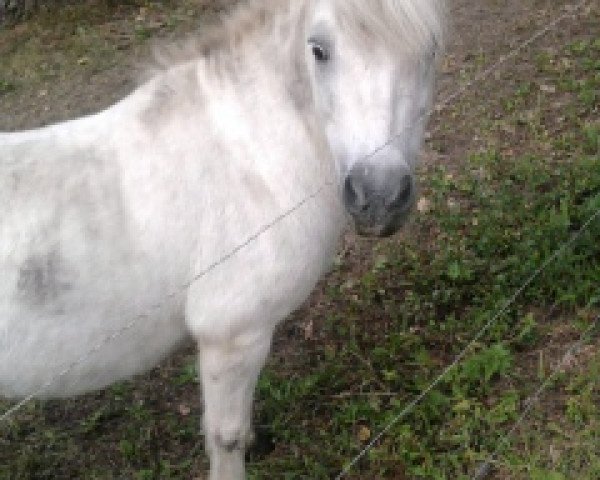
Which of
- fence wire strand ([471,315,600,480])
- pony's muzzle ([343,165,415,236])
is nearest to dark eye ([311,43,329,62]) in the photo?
pony's muzzle ([343,165,415,236])

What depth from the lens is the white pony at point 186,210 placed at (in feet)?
7.06

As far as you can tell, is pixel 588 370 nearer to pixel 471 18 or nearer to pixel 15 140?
pixel 15 140

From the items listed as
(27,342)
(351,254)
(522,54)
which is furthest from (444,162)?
(27,342)

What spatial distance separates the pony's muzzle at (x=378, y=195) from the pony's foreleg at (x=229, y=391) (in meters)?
0.61

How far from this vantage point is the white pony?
2.15 m

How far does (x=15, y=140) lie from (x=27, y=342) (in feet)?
2.08

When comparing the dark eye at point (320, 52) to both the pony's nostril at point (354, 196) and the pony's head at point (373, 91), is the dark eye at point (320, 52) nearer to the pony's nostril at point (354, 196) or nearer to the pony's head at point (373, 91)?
the pony's head at point (373, 91)

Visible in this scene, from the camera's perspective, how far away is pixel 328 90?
6.68 feet

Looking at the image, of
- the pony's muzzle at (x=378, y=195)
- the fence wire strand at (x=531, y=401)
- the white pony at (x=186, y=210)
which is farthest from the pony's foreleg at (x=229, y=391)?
the fence wire strand at (x=531, y=401)

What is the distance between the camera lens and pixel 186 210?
7.38ft

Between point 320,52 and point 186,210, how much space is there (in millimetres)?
625

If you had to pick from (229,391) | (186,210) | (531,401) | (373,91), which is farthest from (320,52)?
(531,401)

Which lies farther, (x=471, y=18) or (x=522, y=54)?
(x=471, y=18)

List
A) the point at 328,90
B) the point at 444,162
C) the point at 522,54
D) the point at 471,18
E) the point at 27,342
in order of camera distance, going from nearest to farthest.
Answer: the point at 328,90 → the point at 27,342 → the point at 444,162 → the point at 522,54 → the point at 471,18
